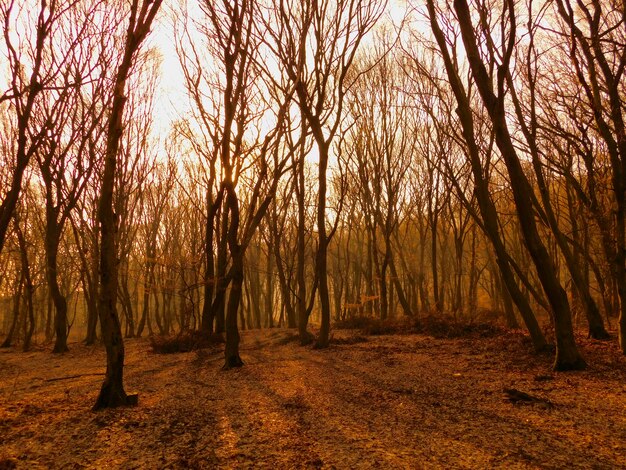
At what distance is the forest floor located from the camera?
2.46 metres

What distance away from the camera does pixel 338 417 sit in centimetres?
326

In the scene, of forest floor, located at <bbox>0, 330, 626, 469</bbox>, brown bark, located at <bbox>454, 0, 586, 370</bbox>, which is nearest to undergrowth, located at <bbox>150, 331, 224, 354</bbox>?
forest floor, located at <bbox>0, 330, 626, 469</bbox>

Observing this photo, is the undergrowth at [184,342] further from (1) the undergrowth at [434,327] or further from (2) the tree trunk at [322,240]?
(1) the undergrowth at [434,327]

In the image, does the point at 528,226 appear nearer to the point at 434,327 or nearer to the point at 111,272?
the point at 111,272

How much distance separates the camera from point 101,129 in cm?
955

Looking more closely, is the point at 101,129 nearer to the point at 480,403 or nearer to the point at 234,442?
the point at 234,442

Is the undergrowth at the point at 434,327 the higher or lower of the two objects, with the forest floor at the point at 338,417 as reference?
higher

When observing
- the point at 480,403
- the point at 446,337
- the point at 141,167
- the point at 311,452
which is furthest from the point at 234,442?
the point at 141,167

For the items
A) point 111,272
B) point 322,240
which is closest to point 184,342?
point 322,240

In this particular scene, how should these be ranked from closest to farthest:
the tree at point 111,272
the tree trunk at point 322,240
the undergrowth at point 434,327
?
the tree at point 111,272, the tree trunk at point 322,240, the undergrowth at point 434,327

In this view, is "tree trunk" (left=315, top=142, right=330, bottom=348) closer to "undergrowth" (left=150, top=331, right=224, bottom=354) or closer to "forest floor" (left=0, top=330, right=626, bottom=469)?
"forest floor" (left=0, top=330, right=626, bottom=469)

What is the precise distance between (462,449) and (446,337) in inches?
227

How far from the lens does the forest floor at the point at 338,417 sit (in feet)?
8.08

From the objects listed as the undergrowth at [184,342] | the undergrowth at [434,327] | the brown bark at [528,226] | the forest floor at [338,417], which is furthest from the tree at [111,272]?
the undergrowth at [434,327]
